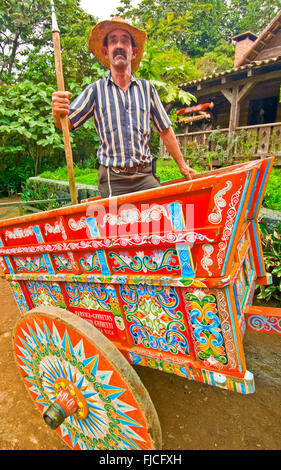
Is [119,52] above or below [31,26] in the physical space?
below

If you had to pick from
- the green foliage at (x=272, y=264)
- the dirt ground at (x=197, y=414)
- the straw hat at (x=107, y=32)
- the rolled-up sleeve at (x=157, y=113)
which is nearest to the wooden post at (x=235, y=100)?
the green foliage at (x=272, y=264)

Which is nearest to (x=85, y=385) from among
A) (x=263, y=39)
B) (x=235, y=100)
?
(x=235, y=100)

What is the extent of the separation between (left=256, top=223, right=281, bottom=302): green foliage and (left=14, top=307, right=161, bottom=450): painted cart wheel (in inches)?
75.0

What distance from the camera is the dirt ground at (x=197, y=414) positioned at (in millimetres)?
1404

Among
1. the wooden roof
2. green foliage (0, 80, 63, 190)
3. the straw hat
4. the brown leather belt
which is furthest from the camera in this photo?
the wooden roof

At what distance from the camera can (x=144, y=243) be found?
108 cm

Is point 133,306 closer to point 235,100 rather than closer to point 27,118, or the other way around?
point 235,100

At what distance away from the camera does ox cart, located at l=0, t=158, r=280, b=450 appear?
3.19 ft

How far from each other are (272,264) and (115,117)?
195 centimetres

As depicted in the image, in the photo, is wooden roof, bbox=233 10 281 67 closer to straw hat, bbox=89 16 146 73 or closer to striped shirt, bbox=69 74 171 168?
straw hat, bbox=89 16 146 73

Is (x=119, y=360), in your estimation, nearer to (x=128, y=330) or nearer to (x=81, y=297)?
(x=128, y=330)

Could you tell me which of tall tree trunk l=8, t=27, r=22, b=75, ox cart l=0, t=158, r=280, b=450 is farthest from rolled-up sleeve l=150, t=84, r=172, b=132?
tall tree trunk l=8, t=27, r=22, b=75

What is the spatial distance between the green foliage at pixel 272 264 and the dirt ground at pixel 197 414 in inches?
25.7

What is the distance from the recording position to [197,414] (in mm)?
1562
